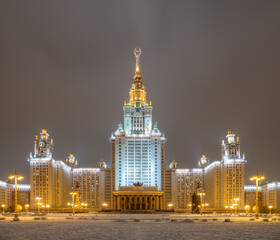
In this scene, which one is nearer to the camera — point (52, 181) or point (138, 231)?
point (138, 231)

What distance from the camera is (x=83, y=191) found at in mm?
187500

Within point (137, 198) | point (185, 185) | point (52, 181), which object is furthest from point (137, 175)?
point (52, 181)

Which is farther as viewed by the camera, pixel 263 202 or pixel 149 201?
Answer: pixel 263 202

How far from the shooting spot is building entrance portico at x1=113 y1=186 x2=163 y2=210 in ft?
572

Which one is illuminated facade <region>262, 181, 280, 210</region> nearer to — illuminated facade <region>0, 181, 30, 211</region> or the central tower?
the central tower

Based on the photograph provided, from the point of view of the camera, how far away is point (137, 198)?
176 m

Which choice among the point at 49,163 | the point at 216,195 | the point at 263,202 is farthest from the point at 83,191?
the point at 263,202

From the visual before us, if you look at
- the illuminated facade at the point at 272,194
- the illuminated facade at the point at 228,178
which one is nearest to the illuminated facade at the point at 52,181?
the illuminated facade at the point at 228,178

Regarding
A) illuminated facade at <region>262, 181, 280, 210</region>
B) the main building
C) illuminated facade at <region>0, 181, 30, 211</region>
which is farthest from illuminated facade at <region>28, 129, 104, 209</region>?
illuminated facade at <region>262, 181, 280, 210</region>

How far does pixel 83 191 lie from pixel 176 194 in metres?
41.5

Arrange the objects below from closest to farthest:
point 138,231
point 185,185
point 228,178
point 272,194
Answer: point 138,231 → point 228,178 → point 272,194 → point 185,185

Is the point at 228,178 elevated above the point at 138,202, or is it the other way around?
the point at 228,178

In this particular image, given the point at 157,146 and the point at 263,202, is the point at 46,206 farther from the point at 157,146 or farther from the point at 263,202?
the point at 263,202

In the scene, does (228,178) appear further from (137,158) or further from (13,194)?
(13,194)
